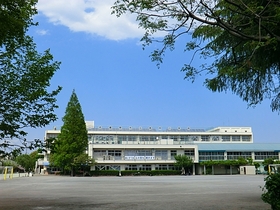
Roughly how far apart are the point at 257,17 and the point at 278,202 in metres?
3.44

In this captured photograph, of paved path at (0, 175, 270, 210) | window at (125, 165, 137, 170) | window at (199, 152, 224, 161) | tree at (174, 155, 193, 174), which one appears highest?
window at (199, 152, 224, 161)

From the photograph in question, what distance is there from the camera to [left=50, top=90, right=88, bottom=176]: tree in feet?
152

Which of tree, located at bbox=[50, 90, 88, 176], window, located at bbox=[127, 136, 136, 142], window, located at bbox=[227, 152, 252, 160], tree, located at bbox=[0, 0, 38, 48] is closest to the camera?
tree, located at bbox=[0, 0, 38, 48]

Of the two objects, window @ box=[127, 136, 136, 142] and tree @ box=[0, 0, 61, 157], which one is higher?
window @ box=[127, 136, 136, 142]

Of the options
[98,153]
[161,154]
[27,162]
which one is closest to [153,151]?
[161,154]

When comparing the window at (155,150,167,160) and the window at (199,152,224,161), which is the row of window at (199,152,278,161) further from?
the window at (155,150,167,160)

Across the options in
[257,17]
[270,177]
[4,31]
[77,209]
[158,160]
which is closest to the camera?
[257,17]

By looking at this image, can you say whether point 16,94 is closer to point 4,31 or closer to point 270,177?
point 4,31

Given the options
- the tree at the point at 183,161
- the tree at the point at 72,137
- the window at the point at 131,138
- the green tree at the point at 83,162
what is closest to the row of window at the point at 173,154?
the tree at the point at 183,161

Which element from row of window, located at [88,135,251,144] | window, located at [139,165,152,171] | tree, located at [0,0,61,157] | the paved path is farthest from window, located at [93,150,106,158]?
tree, located at [0,0,61,157]

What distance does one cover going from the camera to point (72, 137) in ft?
154

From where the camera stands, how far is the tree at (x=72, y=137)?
4638 centimetres

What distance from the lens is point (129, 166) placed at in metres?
58.4

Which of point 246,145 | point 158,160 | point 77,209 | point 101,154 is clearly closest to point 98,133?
point 101,154
